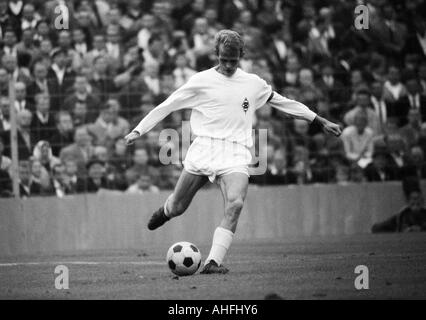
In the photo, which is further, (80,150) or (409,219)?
(409,219)

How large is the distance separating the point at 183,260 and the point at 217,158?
1170 millimetres

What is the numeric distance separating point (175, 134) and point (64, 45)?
100 inches

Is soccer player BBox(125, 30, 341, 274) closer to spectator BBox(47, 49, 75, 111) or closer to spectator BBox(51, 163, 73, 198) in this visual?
spectator BBox(51, 163, 73, 198)

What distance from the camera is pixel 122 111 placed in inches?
722

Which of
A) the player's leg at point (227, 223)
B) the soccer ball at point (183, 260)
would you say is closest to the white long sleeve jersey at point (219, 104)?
the player's leg at point (227, 223)

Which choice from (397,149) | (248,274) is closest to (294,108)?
(248,274)

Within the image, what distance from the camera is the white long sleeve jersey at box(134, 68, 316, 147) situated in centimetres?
1150

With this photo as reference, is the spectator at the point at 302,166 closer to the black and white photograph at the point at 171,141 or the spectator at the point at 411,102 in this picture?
the black and white photograph at the point at 171,141

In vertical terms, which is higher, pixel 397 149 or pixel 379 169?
pixel 397 149

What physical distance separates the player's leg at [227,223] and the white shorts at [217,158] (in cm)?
11

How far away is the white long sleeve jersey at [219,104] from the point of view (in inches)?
453

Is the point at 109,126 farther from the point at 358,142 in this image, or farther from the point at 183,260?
the point at 183,260

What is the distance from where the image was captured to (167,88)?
18531mm

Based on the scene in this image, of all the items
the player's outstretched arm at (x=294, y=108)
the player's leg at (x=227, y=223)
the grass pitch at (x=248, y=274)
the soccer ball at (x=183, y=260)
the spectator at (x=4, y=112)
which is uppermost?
the spectator at (x=4, y=112)
